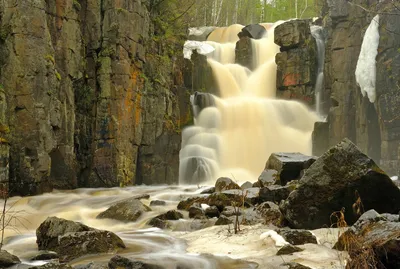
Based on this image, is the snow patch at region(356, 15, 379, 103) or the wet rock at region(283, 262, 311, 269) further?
the snow patch at region(356, 15, 379, 103)

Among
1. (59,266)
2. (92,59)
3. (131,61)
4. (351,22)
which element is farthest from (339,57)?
(59,266)

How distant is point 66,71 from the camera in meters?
15.0

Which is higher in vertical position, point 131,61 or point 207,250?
point 131,61

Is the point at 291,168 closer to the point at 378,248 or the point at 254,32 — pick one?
the point at 378,248

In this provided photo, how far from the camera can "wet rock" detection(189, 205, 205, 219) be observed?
8.91 metres

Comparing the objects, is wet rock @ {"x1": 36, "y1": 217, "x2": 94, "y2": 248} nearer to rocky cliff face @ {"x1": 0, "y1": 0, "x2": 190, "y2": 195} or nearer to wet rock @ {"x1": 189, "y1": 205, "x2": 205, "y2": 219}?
wet rock @ {"x1": 189, "y1": 205, "x2": 205, "y2": 219}

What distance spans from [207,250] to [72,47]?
11270mm

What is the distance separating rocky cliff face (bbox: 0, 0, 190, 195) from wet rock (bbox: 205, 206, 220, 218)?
639cm

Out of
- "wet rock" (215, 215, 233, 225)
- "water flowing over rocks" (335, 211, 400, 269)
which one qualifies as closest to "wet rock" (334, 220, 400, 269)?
"water flowing over rocks" (335, 211, 400, 269)

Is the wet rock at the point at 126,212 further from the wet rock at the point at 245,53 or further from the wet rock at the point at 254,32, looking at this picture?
the wet rock at the point at 254,32

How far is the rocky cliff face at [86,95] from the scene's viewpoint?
12906 millimetres

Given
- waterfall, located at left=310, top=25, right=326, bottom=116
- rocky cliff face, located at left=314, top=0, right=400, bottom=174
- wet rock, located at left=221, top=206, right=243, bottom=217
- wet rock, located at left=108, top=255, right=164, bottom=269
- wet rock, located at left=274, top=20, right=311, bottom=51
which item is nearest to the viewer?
wet rock, located at left=108, top=255, right=164, bottom=269

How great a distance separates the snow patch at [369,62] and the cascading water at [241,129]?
175 inches

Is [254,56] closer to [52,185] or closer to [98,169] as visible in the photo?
[98,169]
